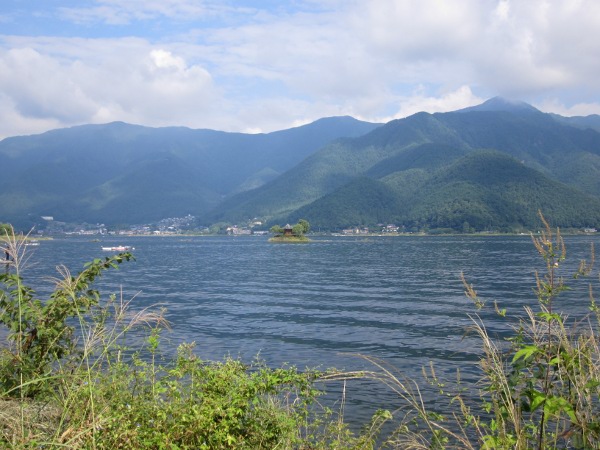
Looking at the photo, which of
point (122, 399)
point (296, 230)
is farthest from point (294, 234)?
point (122, 399)

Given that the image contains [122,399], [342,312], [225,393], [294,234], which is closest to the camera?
[225,393]

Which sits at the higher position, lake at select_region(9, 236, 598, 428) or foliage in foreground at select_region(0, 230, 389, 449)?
foliage in foreground at select_region(0, 230, 389, 449)

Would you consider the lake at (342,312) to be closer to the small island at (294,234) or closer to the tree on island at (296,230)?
the tree on island at (296,230)

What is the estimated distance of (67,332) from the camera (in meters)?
8.02

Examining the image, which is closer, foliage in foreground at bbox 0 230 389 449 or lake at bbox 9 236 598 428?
foliage in foreground at bbox 0 230 389 449

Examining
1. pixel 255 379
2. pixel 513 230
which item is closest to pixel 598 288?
pixel 255 379

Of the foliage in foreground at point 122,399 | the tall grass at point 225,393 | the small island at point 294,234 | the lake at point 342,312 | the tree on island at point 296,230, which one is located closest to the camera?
the tall grass at point 225,393

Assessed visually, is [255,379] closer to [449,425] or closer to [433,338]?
[449,425]

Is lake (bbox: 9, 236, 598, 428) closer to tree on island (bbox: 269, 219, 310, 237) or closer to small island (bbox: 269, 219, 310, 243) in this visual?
tree on island (bbox: 269, 219, 310, 237)

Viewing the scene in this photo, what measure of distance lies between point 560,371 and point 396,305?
27732mm

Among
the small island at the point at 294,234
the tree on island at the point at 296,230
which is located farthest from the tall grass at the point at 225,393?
the small island at the point at 294,234

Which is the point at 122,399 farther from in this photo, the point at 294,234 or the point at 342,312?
the point at 294,234

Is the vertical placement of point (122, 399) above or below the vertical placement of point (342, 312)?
above

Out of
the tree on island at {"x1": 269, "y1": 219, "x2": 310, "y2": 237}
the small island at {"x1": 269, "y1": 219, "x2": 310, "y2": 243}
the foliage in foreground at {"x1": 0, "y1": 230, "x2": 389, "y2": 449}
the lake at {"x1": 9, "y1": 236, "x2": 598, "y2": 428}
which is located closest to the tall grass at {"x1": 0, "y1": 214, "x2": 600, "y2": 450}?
the foliage in foreground at {"x1": 0, "y1": 230, "x2": 389, "y2": 449}
